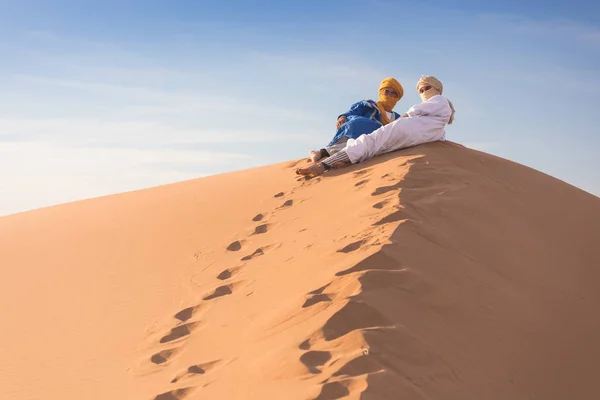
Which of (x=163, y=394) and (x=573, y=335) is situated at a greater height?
(x=163, y=394)

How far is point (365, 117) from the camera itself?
7.86 metres

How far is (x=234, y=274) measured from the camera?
17.7 ft

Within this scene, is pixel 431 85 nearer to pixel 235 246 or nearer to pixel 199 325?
pixel 235 246

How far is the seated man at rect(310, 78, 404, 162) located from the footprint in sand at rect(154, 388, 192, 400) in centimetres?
432

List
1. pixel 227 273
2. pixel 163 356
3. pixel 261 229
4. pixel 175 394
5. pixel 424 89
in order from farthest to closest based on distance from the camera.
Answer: pixel 424 89 < pixel 261 229 < pixel 227 273 < pixel 163 356 < pixel 175 394

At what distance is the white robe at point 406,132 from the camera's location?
7.12 meters

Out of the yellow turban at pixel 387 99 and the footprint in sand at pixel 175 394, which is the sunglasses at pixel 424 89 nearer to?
the yellow turban at pixel 387 99

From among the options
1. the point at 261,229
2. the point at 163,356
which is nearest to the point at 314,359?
the point at 163,356

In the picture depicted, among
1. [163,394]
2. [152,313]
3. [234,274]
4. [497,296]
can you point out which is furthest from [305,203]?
[163,394]

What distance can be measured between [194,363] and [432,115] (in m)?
4.13

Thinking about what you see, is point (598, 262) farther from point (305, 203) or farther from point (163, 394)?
point (163, 394)

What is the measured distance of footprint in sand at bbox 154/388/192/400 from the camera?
3.67 m

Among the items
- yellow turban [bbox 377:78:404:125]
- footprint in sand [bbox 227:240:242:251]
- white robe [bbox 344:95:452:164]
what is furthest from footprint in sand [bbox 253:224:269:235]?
yellow turban [bbox 377:78:404:125]

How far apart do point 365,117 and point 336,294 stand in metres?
4.11
